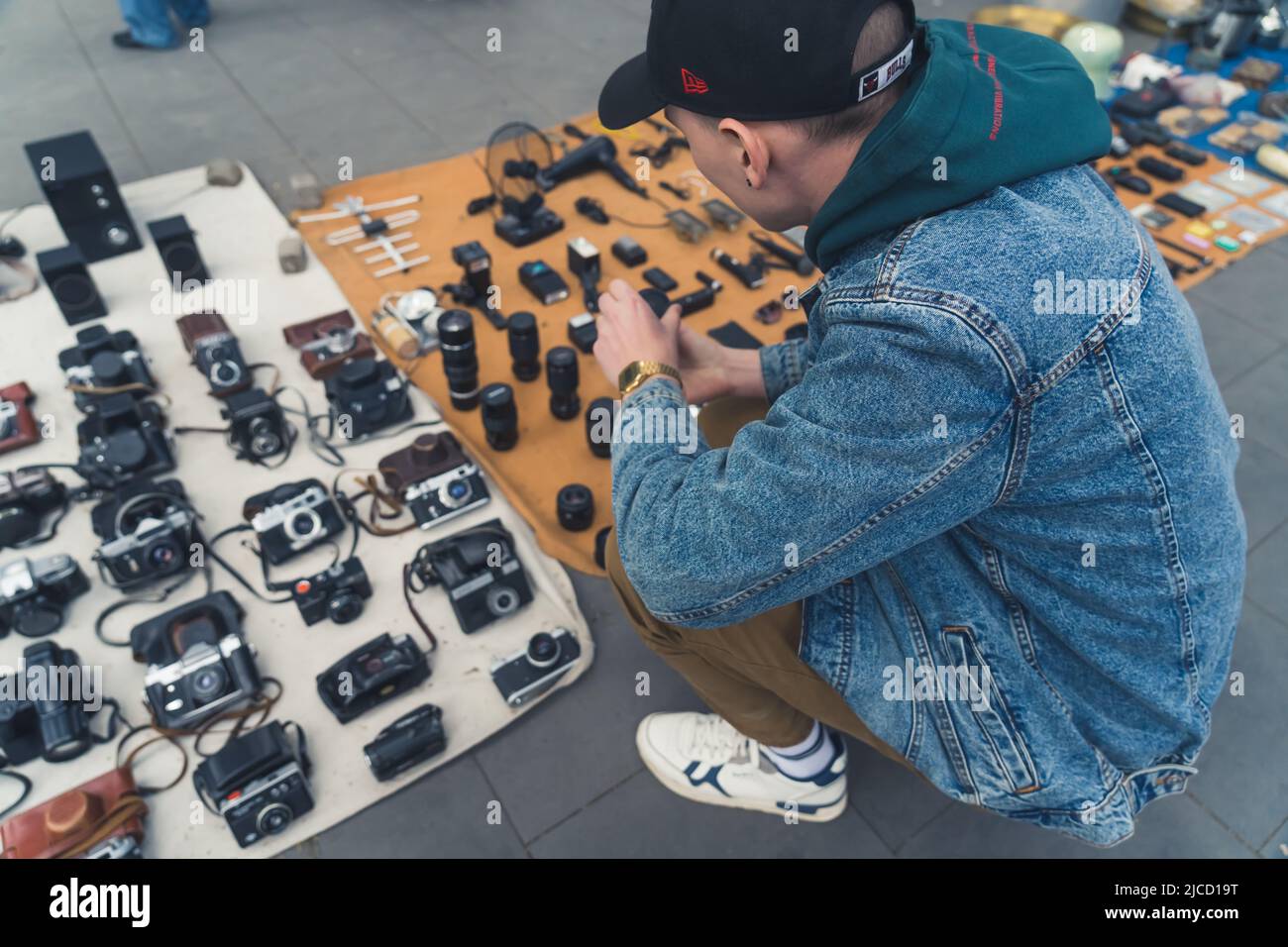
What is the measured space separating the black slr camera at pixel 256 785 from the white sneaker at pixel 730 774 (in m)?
0.80

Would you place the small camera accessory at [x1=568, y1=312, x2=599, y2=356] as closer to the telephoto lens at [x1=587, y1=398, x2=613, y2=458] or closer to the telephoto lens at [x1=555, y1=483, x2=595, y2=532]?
the telephoto lens at [x1=587, y1=398, x2=613, y2=458]

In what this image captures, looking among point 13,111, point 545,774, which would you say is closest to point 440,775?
point 545,774

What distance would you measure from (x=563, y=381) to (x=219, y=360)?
1.16m

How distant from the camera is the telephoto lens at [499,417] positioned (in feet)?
8.06

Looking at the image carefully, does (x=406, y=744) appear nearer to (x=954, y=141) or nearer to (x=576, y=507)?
(x=576, y=507)

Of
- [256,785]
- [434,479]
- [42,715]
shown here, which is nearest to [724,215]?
[434,479]

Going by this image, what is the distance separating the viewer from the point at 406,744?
1.87m

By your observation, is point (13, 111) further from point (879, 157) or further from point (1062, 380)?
point (1062, 380)

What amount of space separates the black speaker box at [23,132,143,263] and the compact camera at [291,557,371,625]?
6.46ft

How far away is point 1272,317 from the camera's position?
3254mm

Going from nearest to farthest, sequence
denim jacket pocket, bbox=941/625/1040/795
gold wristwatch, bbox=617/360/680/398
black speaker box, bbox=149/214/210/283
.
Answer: denim jacket pocket, bbox=941/625/1040/795 → gold wristwatch, bbox=617/360/680/398 → black speaker box, bbox=149/214/210/283

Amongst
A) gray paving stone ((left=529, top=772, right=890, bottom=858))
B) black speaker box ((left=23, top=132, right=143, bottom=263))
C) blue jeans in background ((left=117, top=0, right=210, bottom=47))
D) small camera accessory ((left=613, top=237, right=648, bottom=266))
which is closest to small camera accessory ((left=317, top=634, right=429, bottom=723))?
gray paving stone ((left=529, top=772, right=890, bottom=858))

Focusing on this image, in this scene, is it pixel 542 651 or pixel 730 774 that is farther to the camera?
pixel 542 651

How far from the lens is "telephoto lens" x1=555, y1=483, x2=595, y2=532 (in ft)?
7.65
